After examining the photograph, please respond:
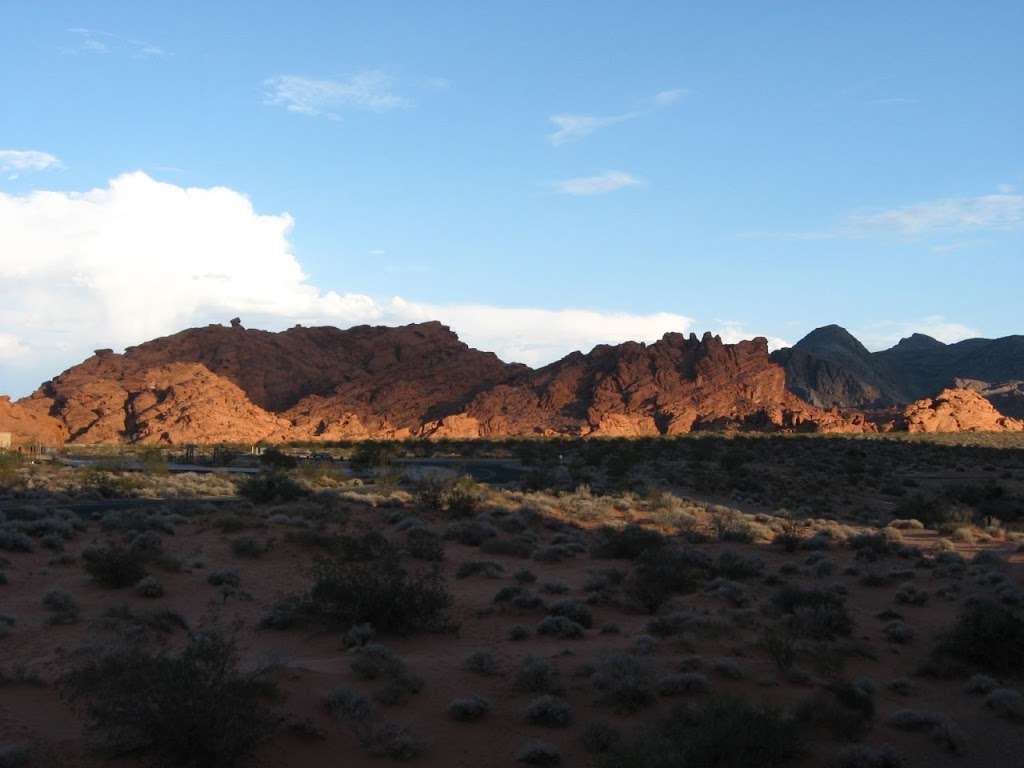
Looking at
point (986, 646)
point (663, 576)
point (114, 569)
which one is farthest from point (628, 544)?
point (114, 569)

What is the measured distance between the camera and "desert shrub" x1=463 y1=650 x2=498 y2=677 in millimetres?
12227

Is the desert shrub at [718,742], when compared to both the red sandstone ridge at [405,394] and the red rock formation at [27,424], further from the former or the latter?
the red sandstone ridge at [405,394]

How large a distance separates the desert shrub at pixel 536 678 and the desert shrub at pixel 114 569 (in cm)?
863

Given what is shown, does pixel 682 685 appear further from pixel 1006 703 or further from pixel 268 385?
pixel 268 385

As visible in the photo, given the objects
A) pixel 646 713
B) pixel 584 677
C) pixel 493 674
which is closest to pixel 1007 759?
pixel 646 713

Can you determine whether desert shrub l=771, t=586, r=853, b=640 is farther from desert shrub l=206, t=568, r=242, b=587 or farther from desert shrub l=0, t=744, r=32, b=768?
desert shrub l=0, t=744, r=32, b=768

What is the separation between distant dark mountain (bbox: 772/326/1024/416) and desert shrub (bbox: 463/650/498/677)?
134376mm

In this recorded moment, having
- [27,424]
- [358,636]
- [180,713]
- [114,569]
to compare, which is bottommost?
[358,636]

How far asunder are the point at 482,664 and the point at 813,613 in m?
5.87

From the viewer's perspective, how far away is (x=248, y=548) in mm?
20922

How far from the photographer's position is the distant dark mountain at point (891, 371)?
14988 cm

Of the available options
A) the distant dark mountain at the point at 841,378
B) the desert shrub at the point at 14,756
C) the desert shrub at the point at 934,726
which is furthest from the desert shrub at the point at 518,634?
the distant dark mountain at the point at 841,378

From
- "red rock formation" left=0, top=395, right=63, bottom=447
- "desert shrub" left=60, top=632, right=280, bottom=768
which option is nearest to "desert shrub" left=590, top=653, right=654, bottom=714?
"desert shrub" left=60, top=632, right=280, bottom=768

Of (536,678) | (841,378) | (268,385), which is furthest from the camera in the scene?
(841,378)
